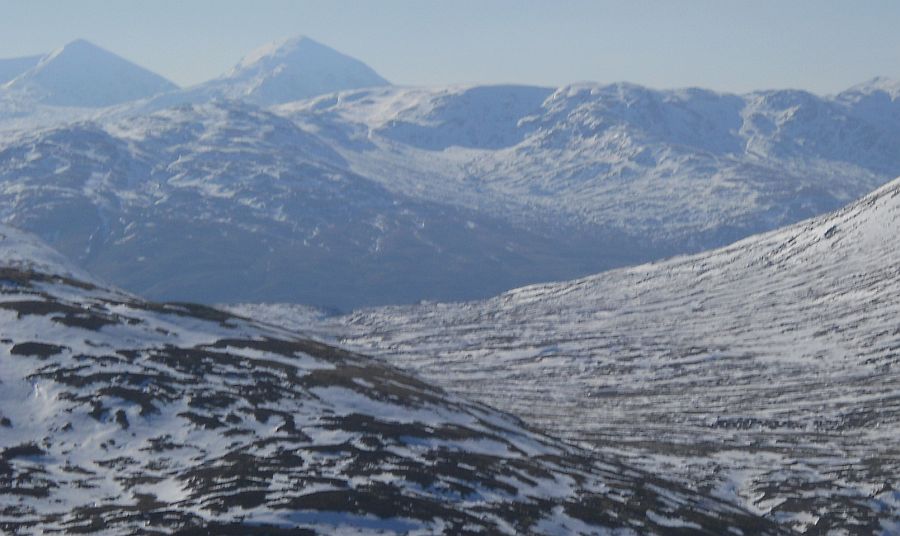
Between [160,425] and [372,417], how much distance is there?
20.4 m

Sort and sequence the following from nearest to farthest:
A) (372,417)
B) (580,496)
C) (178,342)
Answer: (580,496) < (372,417) < (178,342)

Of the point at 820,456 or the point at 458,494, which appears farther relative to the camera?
the point at 820,456

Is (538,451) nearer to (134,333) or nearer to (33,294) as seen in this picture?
(134,333)

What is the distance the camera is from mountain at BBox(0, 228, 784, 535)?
2918 inches

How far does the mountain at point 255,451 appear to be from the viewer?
74.1 m

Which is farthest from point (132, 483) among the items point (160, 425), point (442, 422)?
point (442, 422)

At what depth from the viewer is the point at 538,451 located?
116500mm

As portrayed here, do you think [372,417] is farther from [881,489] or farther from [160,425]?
[881,489]

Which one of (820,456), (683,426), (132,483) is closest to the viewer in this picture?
(132,483)

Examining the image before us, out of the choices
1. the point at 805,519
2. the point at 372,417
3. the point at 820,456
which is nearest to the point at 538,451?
the point at 372,417

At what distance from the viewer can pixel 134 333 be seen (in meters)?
130

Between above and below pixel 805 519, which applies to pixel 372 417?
above

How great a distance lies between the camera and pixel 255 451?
91.2m

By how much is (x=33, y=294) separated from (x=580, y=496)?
78.8 metres
